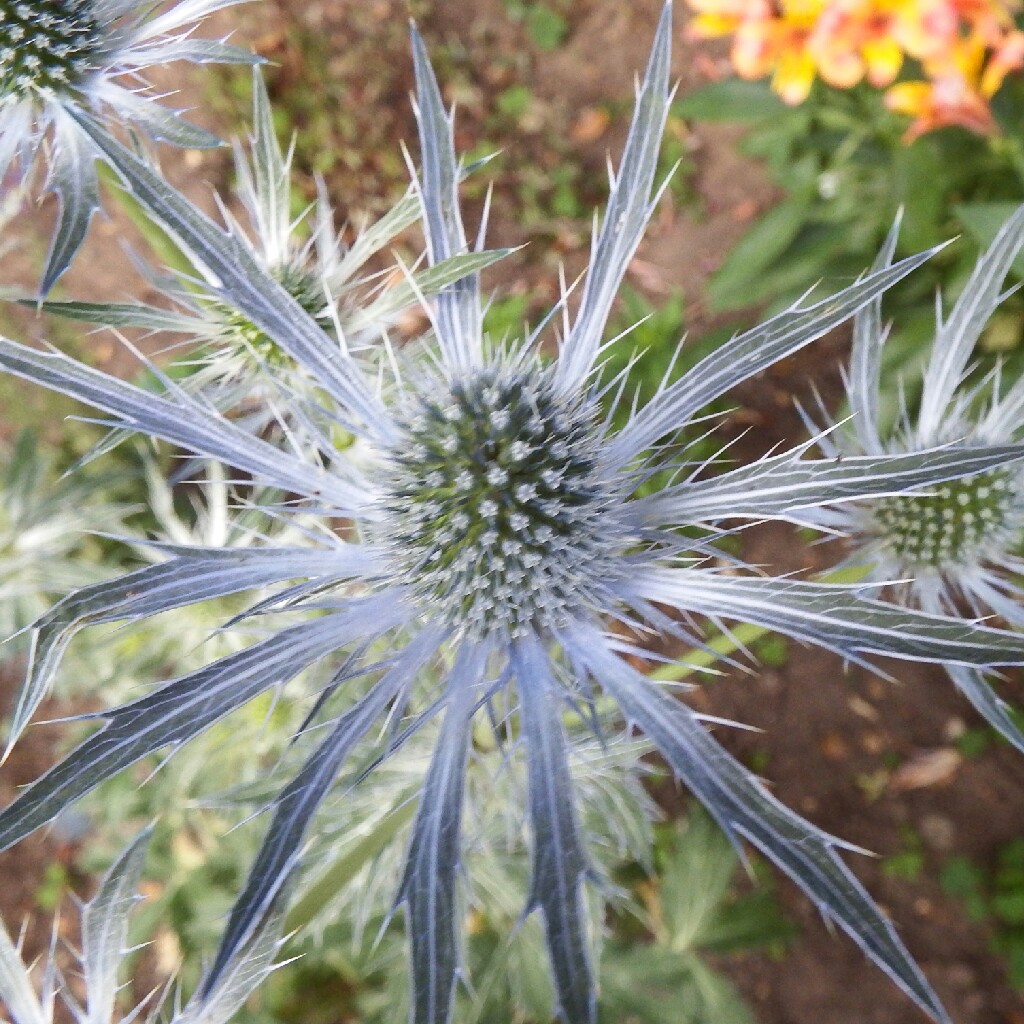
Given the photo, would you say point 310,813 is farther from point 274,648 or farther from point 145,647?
point 145,647

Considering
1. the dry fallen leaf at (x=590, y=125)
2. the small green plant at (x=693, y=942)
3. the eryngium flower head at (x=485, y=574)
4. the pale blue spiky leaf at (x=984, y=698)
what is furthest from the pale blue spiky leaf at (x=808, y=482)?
the dry fallen leaf at (x=590, y=125)

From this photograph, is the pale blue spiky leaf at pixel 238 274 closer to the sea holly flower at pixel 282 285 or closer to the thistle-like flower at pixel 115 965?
the sea holly flower at pixel 282 285

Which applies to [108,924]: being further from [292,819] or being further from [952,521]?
[952,521]

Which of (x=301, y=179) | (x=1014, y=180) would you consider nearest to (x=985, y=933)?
(x=1014, y=180)

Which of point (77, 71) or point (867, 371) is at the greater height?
point (77, 71)

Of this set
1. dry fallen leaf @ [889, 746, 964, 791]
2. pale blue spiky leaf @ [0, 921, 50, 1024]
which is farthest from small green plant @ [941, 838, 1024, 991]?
pale blue spiky leaf @ [0, 921, 50, 1024]

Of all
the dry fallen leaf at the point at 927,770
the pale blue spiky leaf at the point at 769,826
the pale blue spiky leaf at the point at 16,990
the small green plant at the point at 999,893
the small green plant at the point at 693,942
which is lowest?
the small green plant at the point at 999,893

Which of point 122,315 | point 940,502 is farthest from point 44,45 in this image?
point 940,502
